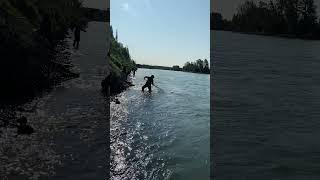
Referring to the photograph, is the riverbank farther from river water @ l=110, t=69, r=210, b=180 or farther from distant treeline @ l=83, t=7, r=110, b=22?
distant treeline @ l=83, t=7, r=110, b=22

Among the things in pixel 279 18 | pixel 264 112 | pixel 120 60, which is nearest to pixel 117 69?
pixel 120 60

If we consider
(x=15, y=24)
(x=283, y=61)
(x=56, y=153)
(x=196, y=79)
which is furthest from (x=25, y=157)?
(x=283, y=61)

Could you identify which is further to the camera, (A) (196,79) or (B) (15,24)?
(A) (196,79)

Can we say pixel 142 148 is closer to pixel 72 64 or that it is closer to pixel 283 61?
pixel 72 64

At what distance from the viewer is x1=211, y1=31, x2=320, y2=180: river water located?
55.0ft

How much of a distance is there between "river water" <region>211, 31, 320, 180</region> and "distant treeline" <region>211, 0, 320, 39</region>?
5.82 feet

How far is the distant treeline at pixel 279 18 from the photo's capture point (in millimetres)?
40406

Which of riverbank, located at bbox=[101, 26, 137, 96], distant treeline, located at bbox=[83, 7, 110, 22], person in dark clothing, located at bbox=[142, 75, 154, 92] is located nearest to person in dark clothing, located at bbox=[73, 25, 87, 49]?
distant treeline, located at bbox=[83, 7, 110, 22]

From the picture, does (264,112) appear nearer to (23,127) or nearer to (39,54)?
(39,54)

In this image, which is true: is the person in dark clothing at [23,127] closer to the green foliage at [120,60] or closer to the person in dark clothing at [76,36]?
the person in dark clothing at [76,36]

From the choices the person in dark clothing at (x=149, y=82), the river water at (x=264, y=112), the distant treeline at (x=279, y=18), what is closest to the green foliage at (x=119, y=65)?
the person in dark clothing at (x=149, y=82)

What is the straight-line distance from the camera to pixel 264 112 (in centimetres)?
2377

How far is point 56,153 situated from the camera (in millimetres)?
14469

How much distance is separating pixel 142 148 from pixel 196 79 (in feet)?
22.0
